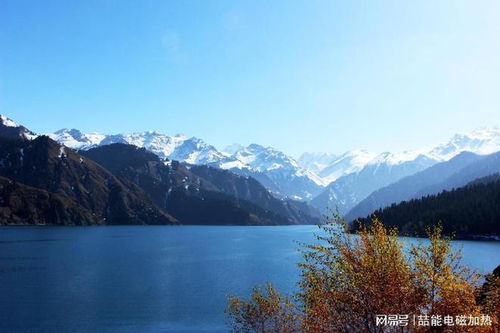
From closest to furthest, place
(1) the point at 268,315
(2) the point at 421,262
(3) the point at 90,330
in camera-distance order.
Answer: (2) the point at 421,262 < (1) the point at 268,315 < (3) the point at 90,330

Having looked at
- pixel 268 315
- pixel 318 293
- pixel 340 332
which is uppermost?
pixel 318 293

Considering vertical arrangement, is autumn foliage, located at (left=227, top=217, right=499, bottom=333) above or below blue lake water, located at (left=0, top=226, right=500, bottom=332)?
above

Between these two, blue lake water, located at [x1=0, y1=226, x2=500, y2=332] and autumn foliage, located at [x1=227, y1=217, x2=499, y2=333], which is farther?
blue lake water, located at [x1=0, y1=226, x2=500, y2=332]

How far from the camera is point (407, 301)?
32250 millimetres

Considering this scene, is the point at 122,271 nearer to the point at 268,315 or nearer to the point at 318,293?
the point at 268,315

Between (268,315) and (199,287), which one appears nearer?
(268,315)

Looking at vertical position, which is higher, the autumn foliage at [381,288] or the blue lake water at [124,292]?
→ the autumn foliage at [381,288]

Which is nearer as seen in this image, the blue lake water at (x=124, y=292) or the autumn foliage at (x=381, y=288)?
the autumn foliage at (x=381, y=288)

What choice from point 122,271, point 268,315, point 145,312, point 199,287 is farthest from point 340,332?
point 122,271

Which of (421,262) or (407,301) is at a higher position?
(421,262)

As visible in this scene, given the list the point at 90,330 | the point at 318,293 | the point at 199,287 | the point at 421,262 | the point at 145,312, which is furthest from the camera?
the point at 199,287

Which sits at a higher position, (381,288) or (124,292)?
(381,288)

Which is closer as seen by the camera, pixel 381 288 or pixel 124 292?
pixel 381 288

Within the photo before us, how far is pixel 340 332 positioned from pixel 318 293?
3381 millimetres
